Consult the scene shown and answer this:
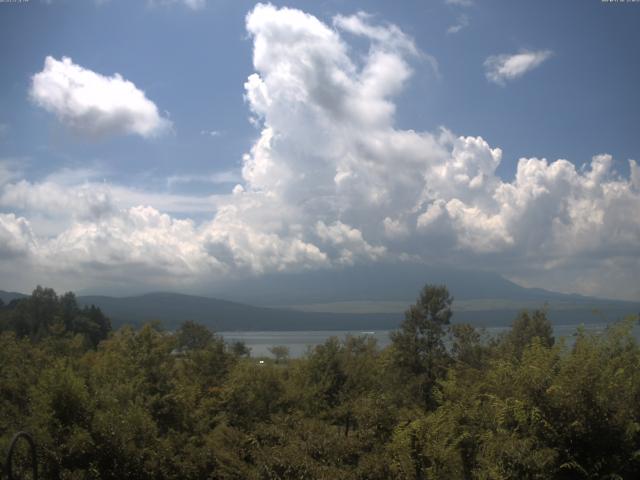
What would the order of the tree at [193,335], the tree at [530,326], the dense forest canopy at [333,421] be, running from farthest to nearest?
the tree at [193,335]
the tree at [530,326]
the dense forest canopy at [333,421]

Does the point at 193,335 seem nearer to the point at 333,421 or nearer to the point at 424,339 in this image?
the point at 424,339

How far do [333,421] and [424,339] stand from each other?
13.7 meters

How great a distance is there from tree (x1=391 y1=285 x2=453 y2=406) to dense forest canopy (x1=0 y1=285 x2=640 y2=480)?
22.2 feet

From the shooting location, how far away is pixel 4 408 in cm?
1931

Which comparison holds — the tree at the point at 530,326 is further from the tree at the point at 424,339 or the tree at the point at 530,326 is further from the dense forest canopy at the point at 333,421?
the dense forest canopy at the point at 333,421

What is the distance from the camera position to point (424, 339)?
35719mm

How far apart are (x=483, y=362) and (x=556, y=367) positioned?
75.8ft

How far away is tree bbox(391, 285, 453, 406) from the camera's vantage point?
34250 mm

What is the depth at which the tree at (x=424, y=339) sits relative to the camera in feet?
112

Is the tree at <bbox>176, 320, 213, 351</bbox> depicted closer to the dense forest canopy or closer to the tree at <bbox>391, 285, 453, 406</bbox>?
the tree at <bbox>391, 285, 453, 406</bbox>

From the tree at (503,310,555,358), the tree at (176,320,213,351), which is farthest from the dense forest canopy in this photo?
the tree at (176,320,213,351)

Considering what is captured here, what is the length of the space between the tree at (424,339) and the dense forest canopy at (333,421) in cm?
678

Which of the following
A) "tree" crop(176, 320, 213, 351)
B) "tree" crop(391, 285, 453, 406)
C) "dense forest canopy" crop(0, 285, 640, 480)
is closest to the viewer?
"dense forest canopy" crop(0, 285, 640, 480)

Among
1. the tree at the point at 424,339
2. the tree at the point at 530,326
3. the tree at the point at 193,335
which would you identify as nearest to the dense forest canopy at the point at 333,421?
the tree at the point at 424,339
